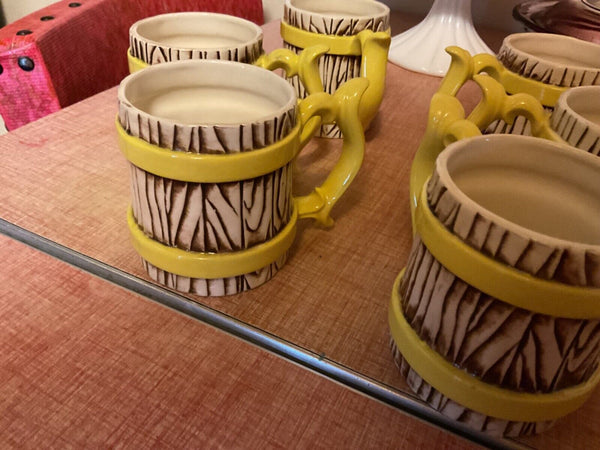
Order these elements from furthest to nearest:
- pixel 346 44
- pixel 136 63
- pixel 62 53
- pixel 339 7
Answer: pixel 62 53 → pixel 339 7 → pixel 346 44 → pixel 136 63

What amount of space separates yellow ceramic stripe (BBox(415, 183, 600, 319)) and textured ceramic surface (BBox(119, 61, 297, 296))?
0.15m

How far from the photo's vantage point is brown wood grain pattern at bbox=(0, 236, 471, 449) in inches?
13.5

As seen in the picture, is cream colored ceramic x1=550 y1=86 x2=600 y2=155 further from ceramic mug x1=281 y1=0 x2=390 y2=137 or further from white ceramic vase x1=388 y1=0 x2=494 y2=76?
white ceramic vase x1=388 y1=0 x2=494 y2=76

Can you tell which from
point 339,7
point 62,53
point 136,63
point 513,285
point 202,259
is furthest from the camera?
point 62,53

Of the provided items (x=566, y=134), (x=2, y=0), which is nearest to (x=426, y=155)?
(x=566, y=134)

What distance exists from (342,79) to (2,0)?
6.01 ft

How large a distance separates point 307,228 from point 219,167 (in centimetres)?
19

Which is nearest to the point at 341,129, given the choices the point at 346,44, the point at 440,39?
the point at 346,44

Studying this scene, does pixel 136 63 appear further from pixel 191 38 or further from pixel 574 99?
pixel 574 99

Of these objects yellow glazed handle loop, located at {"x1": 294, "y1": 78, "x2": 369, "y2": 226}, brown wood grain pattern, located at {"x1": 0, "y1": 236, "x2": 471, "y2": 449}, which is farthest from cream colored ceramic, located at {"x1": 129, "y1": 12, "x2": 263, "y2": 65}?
brown wood grain pattern, located at {"x1": 0, "y1": 236, "x2": 471, "y2": 449}

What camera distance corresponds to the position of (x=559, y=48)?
0.66 metres

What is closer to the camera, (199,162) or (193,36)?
(199,162)

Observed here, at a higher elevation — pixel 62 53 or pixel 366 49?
pixel 366 49

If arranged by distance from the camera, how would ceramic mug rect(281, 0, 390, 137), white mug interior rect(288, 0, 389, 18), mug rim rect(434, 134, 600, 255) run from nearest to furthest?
mug rim rect(434, 134, 600, 255), ceramic mug rect(281, 0, 390, 137), white mug interior rect(288, 0, 389, 18)
